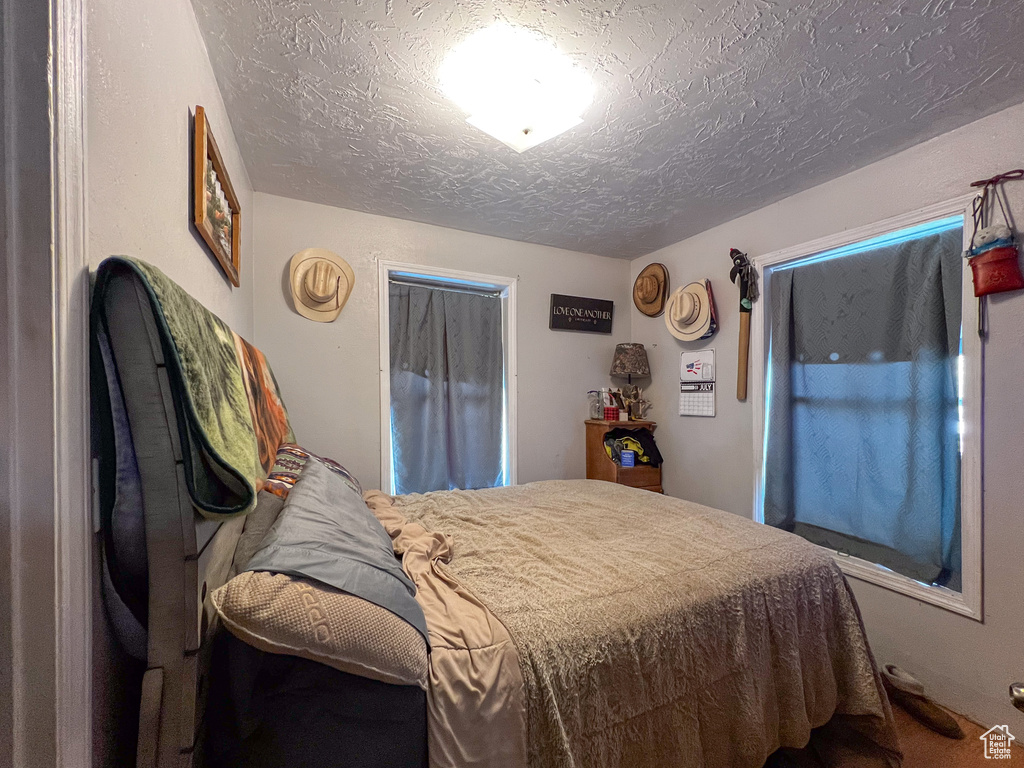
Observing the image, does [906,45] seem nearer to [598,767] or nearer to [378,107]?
[378,107]

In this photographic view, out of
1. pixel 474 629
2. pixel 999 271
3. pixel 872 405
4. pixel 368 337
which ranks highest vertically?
pixel 999 271

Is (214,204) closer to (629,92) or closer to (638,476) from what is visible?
(629,92)

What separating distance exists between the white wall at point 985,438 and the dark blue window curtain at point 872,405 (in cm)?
14

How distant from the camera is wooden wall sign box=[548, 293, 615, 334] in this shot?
3.32m

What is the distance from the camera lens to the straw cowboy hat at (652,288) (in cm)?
329

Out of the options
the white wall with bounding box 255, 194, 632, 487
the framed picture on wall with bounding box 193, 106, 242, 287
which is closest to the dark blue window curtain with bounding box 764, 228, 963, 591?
the white wall with bounding box 255, 194, 632, 487

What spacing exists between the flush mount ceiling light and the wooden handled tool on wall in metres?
1.53

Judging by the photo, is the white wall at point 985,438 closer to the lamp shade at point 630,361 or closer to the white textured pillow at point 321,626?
the lamp shade at point 630,361

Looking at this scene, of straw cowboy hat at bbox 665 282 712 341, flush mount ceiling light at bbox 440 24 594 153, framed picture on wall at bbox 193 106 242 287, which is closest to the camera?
framed picture on wall at bbox 193 106 242 287

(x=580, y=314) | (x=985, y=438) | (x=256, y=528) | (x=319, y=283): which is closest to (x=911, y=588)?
(x=985, y=438)

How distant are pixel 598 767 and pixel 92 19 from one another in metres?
1.78

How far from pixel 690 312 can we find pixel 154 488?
2.99 metres

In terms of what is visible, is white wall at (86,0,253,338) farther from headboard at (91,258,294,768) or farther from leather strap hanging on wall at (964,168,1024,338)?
leather strap hanging on wall at (964,168,1024,338)

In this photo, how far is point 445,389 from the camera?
3076 millimetres
